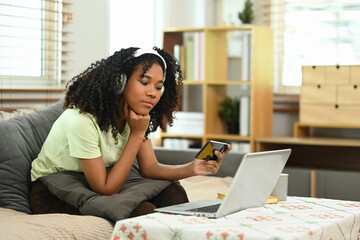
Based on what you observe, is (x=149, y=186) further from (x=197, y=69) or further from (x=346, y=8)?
(x=346, y=8)

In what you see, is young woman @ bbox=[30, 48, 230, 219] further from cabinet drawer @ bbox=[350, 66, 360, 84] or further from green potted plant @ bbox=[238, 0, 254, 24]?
green potted plant @ bbox=[238, 0, 254, 24]

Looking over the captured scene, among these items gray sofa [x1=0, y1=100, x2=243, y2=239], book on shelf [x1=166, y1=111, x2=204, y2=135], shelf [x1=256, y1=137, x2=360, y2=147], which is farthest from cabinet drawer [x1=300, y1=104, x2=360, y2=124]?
gray sofa [x1=0, y1=100, x2=243, y2=239]

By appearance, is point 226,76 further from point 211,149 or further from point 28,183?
point 211,149

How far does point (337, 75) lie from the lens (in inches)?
147

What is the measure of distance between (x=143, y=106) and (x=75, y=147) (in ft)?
0.88

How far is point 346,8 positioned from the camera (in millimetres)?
4082

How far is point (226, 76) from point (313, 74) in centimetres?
64

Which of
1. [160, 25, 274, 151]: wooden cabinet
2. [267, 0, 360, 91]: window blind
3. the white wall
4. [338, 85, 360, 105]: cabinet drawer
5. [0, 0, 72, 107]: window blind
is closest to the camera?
[0, 0, 72, 107]: window blind

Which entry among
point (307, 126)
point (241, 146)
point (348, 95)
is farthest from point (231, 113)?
point (348, 95)

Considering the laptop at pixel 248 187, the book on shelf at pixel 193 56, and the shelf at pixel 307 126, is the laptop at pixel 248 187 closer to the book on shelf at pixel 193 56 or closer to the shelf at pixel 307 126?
the shelf at pixel 307 126

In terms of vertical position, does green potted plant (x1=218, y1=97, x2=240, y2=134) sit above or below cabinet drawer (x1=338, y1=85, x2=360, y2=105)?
below

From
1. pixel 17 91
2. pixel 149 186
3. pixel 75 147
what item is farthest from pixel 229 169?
pixel 17 91

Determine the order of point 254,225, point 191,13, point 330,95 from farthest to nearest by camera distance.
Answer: point 191,13
point 330,95
point 254,225

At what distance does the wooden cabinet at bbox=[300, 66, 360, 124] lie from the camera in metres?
3.72
